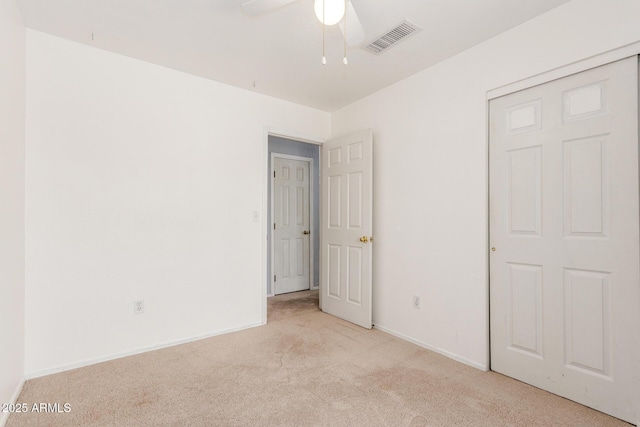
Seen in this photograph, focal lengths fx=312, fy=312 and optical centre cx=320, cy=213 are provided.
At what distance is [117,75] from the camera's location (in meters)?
2.59

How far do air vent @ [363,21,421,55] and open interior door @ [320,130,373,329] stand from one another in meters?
0.89

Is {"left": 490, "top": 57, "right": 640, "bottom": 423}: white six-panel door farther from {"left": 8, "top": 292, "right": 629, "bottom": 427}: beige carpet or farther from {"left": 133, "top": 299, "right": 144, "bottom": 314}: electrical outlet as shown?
{"left": 133, "top": 299, "right": 144, "bottom": 314}: electrical outlet

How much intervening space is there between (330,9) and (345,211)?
2279 mm

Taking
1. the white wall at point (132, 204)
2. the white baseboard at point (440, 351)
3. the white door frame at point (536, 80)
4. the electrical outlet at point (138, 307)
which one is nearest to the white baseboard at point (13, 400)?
the white wall at point (132, 204)

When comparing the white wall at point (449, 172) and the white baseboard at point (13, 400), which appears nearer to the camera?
the white baseboard at point (13, 400)

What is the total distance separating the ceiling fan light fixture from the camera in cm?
146

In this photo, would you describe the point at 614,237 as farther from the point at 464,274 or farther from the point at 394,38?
the point at 394,38

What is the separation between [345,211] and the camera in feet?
11.6

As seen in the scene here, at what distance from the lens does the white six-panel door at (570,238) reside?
70.0 inches

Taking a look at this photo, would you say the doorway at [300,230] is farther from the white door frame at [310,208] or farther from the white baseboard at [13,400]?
the white baseboard at [13,400]

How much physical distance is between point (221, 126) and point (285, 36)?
1188 millimetres

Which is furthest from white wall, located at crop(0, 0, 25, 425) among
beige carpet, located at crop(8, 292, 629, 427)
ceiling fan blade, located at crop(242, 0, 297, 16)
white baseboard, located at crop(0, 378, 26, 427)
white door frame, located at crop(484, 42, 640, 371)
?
white door frame, located at crop(484, 42, 640, 371)

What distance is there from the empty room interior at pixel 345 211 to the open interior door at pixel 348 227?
0.13ft

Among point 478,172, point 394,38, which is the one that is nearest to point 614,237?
point 478,172
